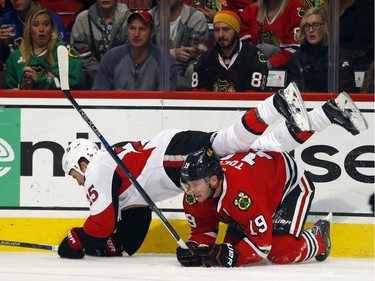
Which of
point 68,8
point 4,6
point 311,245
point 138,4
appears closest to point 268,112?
point 311,245

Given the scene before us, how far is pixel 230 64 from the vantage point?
688cm

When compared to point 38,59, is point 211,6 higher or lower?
higher

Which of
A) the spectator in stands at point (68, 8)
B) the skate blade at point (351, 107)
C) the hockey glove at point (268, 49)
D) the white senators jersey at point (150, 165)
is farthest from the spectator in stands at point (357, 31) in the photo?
the spectator in stands at point (68, 8)

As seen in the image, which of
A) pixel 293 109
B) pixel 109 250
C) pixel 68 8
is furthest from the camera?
pixel 68 8

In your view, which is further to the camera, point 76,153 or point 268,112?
point 76,153

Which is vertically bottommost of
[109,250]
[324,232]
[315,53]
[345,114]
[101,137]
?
[109,250]

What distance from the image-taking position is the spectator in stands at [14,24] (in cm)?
702

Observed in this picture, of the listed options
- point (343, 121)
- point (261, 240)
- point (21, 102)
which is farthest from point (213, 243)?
point (21, 102)

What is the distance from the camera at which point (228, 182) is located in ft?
20.1

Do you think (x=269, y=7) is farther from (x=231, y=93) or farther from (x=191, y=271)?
(x=191, y=271)

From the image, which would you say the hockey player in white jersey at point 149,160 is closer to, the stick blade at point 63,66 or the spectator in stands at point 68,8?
the stick blade at point 63,66

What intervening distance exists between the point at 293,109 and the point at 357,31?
97 cm

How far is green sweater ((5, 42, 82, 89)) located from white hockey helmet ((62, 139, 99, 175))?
50 centimetres

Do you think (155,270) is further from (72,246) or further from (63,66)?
(63,66)
